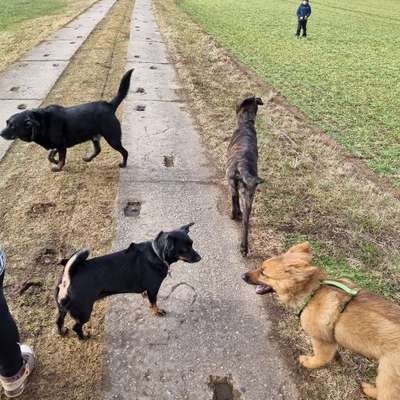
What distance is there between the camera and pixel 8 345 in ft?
8.54

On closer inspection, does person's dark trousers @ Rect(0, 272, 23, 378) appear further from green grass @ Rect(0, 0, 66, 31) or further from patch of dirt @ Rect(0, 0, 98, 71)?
green grass @ Rect(0, 0, 66, 31)

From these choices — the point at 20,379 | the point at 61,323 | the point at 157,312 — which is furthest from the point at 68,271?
the point at 157,312

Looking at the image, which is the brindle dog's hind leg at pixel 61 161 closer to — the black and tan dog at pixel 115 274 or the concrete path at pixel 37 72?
the concrete path at pixel 37 72

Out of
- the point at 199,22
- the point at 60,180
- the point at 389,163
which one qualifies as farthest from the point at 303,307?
the point at 199,22

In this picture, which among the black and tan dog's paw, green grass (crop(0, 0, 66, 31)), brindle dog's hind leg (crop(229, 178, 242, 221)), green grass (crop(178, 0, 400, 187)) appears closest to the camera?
the black and tan dog's paw

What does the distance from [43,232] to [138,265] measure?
5.90ft

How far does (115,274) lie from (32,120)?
2968 mm

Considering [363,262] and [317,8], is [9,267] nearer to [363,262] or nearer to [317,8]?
[363,262]

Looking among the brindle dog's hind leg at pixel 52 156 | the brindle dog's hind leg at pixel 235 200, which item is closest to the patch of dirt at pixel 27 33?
the brindle dog's hind leg at pixel 52 156

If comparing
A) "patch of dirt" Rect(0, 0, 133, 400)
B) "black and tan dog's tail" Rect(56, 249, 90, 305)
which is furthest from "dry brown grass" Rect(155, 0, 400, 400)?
"black and tan dog's tail" Rect(56, 249, 90, 305)

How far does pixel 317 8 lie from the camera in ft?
103

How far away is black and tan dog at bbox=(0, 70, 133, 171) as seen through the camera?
5.05m

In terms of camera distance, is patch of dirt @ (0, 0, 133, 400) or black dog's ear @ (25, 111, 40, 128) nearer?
patch of dirt @ (0, 0, 133, 400)

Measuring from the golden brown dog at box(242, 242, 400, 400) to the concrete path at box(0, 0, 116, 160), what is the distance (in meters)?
5.19
